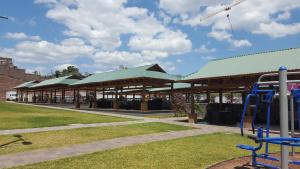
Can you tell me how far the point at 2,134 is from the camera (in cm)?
1133

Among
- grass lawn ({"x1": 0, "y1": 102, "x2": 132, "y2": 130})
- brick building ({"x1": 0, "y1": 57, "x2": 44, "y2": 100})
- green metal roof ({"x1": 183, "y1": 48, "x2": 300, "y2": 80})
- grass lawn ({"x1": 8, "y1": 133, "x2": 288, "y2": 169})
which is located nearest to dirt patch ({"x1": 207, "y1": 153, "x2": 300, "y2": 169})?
grass lawn ({"x1": 8, "y1": 133, "x2": 288, "y2": 169})

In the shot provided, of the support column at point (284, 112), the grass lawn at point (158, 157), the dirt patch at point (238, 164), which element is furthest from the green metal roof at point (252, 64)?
the support column at point (284, 112)

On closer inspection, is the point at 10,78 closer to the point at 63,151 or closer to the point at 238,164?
the point at 63,151

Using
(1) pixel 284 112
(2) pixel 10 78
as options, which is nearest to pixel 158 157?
(1) pixel 284 112

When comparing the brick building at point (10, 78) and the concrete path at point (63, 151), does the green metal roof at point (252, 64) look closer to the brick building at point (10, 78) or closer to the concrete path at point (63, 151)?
the concrete path at point (63, 151)

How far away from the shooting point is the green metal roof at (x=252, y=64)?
568 inches

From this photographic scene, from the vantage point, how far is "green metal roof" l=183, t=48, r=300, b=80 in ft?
47.4

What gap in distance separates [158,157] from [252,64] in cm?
1088

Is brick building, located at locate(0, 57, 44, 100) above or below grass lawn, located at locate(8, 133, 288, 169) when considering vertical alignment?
above

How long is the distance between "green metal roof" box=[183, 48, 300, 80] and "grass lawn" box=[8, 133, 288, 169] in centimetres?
626

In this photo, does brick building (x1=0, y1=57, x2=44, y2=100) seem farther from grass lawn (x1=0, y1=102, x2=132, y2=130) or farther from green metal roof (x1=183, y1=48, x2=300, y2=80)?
green metal roof (x1=183, y1=48, x2=300, y2=80)

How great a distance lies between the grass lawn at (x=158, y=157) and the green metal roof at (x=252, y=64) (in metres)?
6.26

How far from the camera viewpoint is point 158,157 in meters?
7.55

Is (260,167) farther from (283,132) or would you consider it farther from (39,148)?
(39,148)
